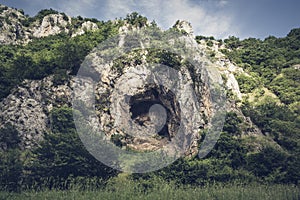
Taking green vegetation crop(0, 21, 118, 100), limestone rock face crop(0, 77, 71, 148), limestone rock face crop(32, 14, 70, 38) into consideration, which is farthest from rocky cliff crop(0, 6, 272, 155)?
limestone rock face crop(32, 14, 70, 38)

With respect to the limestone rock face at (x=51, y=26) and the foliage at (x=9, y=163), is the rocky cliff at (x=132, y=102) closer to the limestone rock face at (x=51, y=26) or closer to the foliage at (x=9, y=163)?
the foliage at (x=9, y=163)

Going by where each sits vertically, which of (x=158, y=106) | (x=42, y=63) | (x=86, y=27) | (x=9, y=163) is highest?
(x=86, y=27)

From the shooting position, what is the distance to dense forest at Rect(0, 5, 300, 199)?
81.4 feet

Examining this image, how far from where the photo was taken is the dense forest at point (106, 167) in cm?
2481

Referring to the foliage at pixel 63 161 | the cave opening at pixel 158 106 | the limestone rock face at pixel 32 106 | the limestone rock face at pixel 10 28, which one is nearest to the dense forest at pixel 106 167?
the foliage at pixel 63 161

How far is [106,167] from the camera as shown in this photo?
26.0 meters

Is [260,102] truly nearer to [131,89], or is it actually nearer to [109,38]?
[131,89]

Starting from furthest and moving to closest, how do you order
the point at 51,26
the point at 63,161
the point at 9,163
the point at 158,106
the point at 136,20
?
the point at 51,26, the point at 136,20, the point at 158,106, the point at 63,161, the point at 9,163

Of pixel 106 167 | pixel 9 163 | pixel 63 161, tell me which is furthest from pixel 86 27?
pixel 9 163

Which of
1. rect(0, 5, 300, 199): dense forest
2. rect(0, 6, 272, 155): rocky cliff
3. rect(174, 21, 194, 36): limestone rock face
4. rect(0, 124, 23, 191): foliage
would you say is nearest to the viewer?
rect(0, 124, 23, 191): foliage

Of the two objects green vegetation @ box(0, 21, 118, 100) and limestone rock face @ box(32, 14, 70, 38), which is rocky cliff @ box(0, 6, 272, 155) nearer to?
green vegetation @ box(0, 21, 118, 100)

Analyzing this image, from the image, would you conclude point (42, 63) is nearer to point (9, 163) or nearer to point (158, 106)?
point (158, 106)

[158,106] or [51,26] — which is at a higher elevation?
[51,26]

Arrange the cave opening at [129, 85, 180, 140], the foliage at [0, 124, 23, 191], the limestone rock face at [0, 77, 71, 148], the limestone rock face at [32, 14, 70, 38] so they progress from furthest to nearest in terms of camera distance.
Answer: the limestone rock face at [32, 14, 70, 38]
the cave opening at [129, 85, 180, 140]
the limestone rock face at [0, 77, 71, 148]
the foliage at [0, 124, 23, 191]
